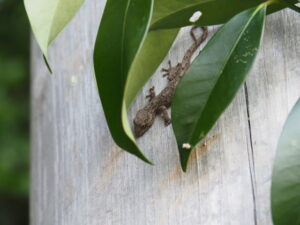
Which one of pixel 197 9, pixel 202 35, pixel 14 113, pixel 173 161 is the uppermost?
pixel 197 9

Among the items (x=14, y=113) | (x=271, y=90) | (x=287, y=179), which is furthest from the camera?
(x=14, y=113)

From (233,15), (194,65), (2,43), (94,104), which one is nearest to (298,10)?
(233,15)

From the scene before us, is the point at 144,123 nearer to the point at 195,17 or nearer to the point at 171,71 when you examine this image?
the point at 171,71

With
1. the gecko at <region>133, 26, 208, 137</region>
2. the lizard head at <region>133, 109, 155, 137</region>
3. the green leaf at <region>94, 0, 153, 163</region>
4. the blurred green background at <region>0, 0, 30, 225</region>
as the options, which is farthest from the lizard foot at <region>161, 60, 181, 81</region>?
the blurred green background at <region>0, 0, 30, 225</region>

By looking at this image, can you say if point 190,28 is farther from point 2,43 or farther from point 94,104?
point 2,43

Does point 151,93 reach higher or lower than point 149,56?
lower

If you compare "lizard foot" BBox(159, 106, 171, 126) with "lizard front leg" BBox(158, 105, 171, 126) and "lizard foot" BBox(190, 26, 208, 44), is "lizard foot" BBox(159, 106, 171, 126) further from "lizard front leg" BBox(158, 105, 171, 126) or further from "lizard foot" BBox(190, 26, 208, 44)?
"lizard foot" BBox(190, 26, 208, 44)

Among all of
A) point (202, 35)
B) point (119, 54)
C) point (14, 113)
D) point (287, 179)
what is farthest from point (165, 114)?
point (14, 113)
